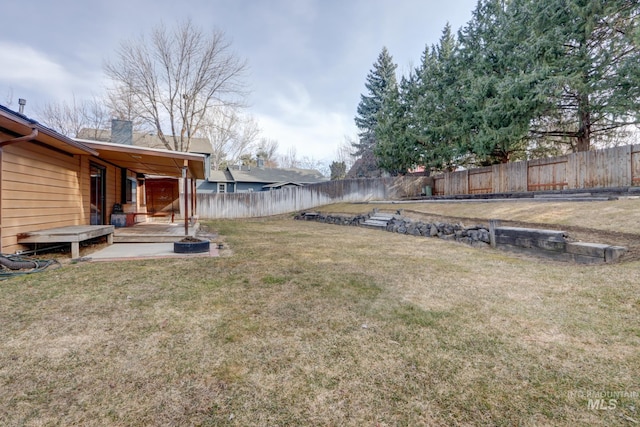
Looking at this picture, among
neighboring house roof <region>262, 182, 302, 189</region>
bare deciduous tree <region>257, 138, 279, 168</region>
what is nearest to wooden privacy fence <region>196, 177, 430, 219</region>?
neighboring house roof <region>262, 182, 302, 189</region>

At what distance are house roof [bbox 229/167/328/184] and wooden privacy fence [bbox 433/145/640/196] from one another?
16.0 m

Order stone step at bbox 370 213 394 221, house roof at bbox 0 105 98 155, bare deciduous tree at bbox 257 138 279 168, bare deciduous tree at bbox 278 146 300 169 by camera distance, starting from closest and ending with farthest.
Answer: house roof at bbox 0 105 98 155
stone step at bbox 370 213 394 221
bare deciduous tree at bbox 257 138 279 168
bare deciduous tree at bbox 278 146 300 169

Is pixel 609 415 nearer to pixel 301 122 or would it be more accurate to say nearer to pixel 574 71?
pixel 574 71

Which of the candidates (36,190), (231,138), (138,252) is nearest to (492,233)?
(138,252)

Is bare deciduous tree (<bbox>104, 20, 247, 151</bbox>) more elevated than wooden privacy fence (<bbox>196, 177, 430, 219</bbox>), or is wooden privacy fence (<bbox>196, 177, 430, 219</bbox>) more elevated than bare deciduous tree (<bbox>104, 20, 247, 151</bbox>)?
bare deciduous tree (<bbox>104, 20, 247, 151</bbox>)

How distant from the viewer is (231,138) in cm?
2534

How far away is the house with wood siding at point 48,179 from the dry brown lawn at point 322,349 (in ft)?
6.24

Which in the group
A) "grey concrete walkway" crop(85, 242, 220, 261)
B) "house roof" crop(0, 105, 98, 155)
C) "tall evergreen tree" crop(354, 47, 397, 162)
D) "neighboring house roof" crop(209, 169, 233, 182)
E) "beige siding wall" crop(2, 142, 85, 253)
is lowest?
"grey concrete walkway" crop(85, 242, 220, 261)

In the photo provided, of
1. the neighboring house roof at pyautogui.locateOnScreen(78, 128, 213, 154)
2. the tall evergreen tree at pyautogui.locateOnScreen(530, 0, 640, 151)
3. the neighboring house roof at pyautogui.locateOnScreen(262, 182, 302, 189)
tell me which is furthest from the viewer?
the neighboring house roof at pyautogui.locateOnScreen(262, 182, 302, 189)

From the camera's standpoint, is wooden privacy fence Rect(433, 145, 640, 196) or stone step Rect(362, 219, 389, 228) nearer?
wooden privacy fence Rect(433, 145, 640, 196)

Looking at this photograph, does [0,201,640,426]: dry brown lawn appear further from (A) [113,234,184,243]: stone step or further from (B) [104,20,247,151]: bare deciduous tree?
(B) [104,20,247,151]: bare deciduous tree

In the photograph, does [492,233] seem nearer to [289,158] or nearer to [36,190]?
[36,190]

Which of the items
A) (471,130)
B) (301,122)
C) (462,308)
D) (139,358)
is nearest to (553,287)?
(462,308)

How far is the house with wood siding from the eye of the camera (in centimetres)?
459
